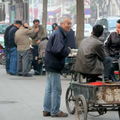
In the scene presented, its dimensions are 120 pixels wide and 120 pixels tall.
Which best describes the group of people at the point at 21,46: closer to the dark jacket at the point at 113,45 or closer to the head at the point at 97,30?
the dark jacket at the point at 113,45

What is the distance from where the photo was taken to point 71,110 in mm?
9477

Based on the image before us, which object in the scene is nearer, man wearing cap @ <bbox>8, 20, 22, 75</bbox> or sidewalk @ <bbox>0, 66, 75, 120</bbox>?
sidewalk @ <bbox>0, 66, 75, 120</bbox>

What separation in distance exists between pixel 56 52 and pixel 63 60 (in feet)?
0.90

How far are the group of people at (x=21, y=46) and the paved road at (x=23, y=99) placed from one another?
561mm

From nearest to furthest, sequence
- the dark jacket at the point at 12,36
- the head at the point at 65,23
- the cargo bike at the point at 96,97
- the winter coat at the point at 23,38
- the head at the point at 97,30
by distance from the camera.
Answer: the cargo bike at the point at 96,97 → the head at the point at 97,30 → the head at the point at 65,23 → the winter coat at the point at 23,38 → the dark jacket at the point at 12,36

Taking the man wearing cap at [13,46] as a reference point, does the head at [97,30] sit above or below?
above

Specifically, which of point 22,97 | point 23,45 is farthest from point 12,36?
point 22,97

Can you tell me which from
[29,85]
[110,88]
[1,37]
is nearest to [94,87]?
[110,88]

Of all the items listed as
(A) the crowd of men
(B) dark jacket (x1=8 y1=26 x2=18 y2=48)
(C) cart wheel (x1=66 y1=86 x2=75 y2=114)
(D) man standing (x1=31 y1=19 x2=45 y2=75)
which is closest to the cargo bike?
(A) the crowd of men

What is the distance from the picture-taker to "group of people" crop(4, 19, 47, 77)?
16938 mm

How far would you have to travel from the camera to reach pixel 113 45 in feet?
35.3

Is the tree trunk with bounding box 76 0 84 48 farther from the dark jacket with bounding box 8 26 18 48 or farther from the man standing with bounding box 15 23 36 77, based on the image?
the man standing with bounding box 15 23 36 77

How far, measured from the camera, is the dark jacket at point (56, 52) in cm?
887

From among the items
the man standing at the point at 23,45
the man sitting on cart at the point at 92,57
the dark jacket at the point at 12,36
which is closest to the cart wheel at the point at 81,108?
the man sitting on cart at the point at 92,57
